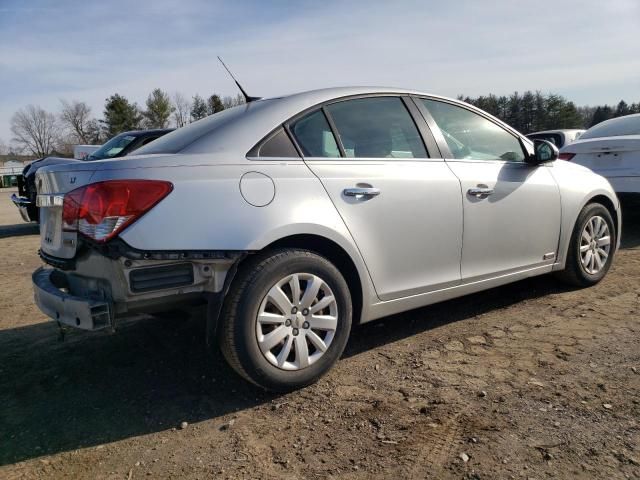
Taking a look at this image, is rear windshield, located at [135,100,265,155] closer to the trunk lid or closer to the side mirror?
the side mirror

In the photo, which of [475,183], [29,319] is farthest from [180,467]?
[29,319]

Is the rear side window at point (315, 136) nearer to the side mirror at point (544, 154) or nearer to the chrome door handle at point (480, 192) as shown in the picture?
the chrome door handle at point (480, 192)

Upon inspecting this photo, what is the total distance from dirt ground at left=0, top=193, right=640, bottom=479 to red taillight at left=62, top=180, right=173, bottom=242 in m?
1.00

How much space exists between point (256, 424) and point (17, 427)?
1.22 metres

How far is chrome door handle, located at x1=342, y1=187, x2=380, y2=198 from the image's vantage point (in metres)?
2.93

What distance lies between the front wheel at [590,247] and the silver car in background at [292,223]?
0.70 m

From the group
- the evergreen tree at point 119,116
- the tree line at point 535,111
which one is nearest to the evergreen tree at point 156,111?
the evergreen tree at point 119,116

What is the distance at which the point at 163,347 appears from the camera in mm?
3555

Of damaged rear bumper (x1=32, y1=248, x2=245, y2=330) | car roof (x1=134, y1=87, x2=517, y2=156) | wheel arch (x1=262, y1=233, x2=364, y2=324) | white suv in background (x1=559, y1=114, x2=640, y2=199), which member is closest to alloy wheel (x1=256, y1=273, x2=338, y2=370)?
wheel arch (x1=262, y1=233, x2=364, y2=324)

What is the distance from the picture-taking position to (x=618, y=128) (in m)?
7.03

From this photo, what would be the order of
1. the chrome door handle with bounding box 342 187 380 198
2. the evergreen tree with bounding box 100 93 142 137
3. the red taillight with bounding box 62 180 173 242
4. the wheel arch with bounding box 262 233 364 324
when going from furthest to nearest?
the evergreen tree with bounding box 100 93 142 137, the chrome door handle with bounding box 342 187 380 198, the wheel arch with bounding box 262 233 364 324, the red taillight with bounding box 62 180 173 242

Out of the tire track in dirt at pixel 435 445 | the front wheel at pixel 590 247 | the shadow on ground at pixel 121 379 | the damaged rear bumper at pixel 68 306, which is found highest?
the damaged rear bumper at pixel 68 306

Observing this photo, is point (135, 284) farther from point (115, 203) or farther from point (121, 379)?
point (121, 379)

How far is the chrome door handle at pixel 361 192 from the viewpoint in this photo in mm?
2934
